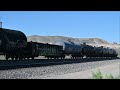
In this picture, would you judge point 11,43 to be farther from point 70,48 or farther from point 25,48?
point 70,48

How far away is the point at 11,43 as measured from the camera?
1378 inches

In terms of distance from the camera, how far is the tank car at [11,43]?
111ft

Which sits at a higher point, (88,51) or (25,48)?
(88,51)

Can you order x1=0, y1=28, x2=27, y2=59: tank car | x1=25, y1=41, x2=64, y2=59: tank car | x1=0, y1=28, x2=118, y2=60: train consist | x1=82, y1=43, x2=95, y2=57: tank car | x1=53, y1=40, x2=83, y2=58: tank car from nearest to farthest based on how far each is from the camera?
1. x1=0, y1=28, x2=27, y2=59: tank car
2. x1=0, y1=28, x2=118, y2=60: train consist
3. x1=25, y1=41, x2=64, y2=59: tank car
4. x1=53, y1=40, x2=83, y2=58: tank car
5. x1=82, y1=43, x2=95, y2=57: tank car

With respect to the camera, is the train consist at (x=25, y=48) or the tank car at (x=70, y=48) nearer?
the train consist at (x=25, y=48)

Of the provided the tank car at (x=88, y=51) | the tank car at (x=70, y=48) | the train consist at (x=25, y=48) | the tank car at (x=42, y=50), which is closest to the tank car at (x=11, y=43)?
the train consist at (x=25, y=48)

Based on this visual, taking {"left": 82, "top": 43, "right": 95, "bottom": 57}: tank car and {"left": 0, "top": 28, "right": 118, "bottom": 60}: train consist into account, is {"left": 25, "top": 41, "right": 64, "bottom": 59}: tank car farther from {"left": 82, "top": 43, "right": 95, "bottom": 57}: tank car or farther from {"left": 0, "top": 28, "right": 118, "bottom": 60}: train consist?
{"left": 82, "top": 43, "right": 95, "bottom": 57}: tank car

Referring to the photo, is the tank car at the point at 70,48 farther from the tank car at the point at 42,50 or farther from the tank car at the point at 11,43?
the tank car at the point at 11,43

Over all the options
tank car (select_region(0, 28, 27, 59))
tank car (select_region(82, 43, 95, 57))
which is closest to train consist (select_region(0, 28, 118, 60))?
tank car (select_region(0, 28, 27, 59))

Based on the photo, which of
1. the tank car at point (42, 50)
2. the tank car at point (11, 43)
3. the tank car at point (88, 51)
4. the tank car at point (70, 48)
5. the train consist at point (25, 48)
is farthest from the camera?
the tank car at point (88, 51)

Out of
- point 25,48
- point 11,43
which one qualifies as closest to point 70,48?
point 25,48

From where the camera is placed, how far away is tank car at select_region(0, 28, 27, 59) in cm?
3388
